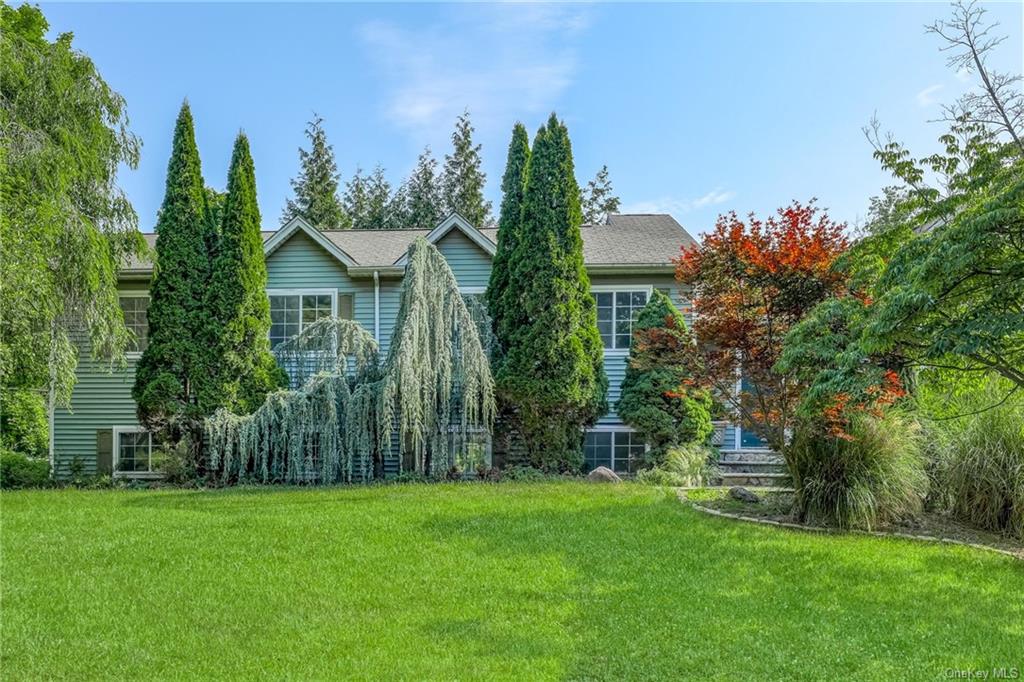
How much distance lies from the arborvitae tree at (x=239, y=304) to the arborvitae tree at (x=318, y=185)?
17999 millimetres

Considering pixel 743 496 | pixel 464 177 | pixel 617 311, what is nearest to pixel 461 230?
pixel 617 311

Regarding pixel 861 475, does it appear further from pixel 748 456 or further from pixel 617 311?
pixel 617 311

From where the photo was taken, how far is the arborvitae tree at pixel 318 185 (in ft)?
98.4

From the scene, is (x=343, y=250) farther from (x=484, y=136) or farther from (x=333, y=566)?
(x=484, y=136)

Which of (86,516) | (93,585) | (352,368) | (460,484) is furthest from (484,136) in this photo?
(93,585)

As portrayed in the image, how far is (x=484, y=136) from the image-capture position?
1227 inches

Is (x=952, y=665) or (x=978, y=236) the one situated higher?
(x=978, y=236)

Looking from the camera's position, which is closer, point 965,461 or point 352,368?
point 965,461

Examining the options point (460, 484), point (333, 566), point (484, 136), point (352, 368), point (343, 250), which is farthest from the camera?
point (484, 136)

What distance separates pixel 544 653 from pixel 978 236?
14.5 feet

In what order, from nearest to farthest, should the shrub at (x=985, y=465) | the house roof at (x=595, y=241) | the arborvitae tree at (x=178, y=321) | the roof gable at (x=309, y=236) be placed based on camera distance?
the shrub at (x=985, y=465)
the arborvitae tree at (x=178, y=321)
the roof gable at (x=309, y=236)
the house roof at (x=595, y=241)

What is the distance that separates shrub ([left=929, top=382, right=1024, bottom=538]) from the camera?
6.95 metres

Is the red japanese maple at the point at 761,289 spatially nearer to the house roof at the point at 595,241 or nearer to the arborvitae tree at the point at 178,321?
the house roof at the point at 595,241

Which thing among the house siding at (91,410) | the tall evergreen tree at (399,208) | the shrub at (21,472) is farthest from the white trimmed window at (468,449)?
the tall evergreen tree at (399,208)
